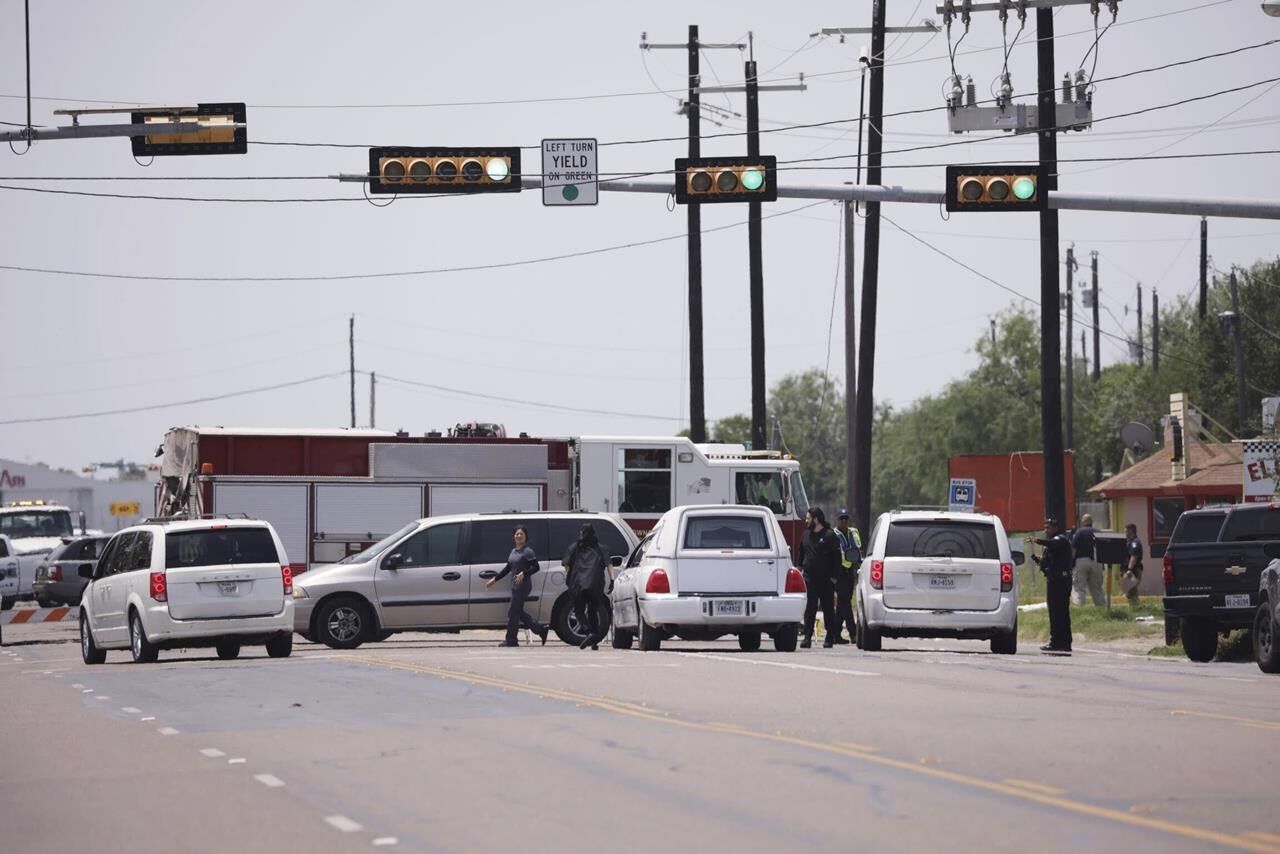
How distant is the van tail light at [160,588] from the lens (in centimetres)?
2412

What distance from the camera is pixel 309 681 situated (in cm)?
1955

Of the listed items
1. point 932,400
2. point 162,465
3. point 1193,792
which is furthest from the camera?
point 932,400

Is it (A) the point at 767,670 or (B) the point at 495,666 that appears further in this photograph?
(B) the point at 495,666

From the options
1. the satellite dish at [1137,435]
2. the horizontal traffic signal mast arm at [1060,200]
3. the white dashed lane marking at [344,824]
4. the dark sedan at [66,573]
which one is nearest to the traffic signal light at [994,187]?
the horizontal traffic signal mast arm at [1060,200]

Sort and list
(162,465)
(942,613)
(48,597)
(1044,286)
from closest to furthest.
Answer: (942,613) < (1044,286) < (162,465) < (48,597)

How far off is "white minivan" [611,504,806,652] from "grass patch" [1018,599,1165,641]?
29.8 ft

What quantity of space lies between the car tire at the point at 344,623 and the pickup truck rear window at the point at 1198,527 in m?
11.1

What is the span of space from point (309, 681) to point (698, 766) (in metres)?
8.66

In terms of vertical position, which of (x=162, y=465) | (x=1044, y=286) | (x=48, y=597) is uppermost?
(x=1044, y=286)

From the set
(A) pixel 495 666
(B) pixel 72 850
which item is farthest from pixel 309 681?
(B) pixel 72 850

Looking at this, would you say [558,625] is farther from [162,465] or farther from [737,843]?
[737,843]

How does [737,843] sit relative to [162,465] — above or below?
below

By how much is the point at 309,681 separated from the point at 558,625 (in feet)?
29.4

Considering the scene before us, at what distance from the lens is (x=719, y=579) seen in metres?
Result: 24.1
